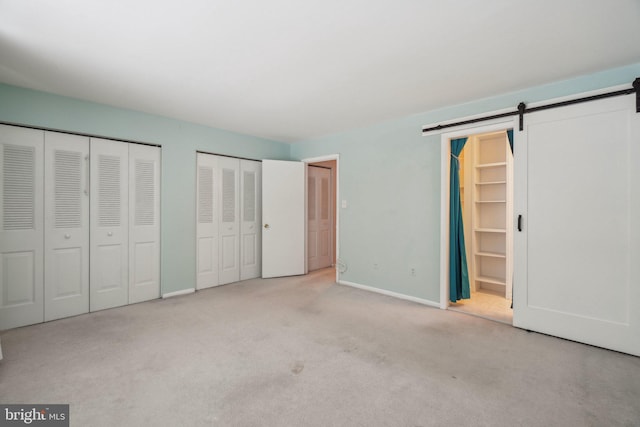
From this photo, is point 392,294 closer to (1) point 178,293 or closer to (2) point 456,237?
(2) point 456,237

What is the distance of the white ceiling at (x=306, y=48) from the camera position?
1.87 m

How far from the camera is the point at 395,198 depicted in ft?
13.5

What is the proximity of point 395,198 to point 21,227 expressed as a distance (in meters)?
4.29

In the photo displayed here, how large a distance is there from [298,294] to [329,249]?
211 centimetres

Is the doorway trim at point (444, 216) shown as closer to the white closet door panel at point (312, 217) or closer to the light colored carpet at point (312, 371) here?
the light colored carpet at point (312, 371)

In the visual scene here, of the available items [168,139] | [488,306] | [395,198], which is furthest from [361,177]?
[168,139]

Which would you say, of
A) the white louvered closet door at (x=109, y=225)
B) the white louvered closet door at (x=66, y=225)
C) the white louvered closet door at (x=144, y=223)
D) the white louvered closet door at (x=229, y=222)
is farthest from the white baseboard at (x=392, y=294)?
the white louvered closet door at (x=66, y=225)

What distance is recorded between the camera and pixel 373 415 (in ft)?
5.77

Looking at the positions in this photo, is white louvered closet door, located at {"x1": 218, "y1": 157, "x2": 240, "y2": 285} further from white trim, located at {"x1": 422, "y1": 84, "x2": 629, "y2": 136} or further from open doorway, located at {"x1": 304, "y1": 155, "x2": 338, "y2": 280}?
white trim, located at {"x1": 422, "y1": 84, "x2": 629, "y2": 136}

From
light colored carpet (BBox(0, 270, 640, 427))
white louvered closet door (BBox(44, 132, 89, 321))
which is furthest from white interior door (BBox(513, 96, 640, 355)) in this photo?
white louvered closet door (BBox(44, 132, 89, 321))

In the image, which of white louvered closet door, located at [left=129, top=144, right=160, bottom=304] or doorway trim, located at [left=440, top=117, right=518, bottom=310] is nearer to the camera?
doorway trim, located at [left=440, top=117, right=518, bottom=310]

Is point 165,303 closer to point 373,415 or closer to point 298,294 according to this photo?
point 298,294

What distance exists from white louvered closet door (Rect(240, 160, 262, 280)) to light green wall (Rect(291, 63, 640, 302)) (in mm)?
1399

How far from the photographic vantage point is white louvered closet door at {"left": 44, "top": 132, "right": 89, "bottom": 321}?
127 inches
